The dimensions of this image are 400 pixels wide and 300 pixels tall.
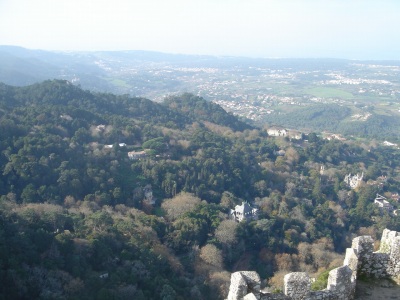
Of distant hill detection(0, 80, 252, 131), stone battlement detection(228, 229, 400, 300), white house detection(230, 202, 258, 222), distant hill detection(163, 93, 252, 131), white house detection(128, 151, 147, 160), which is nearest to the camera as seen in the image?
stone battlement detection(228, 229, 400, 300)

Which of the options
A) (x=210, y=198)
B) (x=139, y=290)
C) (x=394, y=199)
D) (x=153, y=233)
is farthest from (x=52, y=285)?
(x=394, y=199)

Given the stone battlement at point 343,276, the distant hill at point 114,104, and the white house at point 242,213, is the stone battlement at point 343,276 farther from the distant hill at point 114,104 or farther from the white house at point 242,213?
the distant hill at point 114,104

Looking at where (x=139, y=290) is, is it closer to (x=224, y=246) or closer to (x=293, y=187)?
(x=224, y=246)

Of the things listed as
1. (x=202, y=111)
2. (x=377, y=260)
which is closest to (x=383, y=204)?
(x=202, y=111)

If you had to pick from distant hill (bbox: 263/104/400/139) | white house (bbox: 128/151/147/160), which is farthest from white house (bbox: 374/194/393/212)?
distant hill (bbox: 263/104/400/139)

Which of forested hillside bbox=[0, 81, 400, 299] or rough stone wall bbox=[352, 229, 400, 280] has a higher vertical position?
rough stone wall bbox=[352, 229, 400, 280]

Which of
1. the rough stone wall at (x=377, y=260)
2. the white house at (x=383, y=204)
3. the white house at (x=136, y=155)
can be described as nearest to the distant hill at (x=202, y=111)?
the white house at (x=136, y=155)

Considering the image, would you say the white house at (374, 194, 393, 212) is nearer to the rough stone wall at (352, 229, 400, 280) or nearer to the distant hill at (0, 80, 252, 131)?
the distant hill at (0, 80, 252, 131)

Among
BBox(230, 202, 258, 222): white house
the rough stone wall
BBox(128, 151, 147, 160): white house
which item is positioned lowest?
BBox(230, 202, 258, 222): white house
